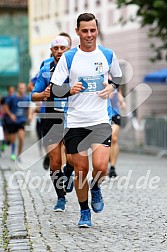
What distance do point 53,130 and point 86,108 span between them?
1.88 m

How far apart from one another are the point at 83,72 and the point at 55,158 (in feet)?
6.25

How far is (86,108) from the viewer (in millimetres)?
8922

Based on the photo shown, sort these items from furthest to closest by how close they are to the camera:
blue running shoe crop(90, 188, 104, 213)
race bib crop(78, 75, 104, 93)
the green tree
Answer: the green tree, blue running shoe crop(90, 188, 104, 213), race bib crop(78, 75, 104, 93)

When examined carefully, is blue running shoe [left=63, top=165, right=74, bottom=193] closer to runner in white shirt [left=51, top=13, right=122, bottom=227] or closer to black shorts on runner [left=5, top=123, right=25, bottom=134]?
runner in white shirt [left=51, top=13, right=122, bottom=227]

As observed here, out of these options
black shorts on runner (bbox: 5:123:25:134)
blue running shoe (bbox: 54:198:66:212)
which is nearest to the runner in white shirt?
blue running shoe (bbox: 54:198:66:212)

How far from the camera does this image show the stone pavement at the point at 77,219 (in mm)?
7866

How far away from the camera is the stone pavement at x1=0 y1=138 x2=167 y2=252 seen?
787cm

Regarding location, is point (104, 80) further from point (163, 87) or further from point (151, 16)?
point (163, 87)

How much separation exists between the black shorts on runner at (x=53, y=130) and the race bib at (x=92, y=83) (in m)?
1.81

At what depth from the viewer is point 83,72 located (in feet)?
29.0

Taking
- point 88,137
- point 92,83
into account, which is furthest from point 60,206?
point 92,83

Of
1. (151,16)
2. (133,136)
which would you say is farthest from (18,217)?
(133,136)

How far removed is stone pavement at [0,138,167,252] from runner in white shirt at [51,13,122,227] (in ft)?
1.42

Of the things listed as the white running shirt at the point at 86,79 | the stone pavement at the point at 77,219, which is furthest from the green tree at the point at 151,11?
the white running shirt at the point at 86,79
